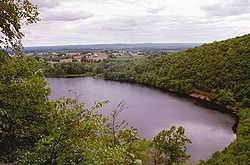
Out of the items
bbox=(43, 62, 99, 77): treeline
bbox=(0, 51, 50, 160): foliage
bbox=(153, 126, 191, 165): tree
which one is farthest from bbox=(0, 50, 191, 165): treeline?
bbox=(43, 62, 99, 77): treeline

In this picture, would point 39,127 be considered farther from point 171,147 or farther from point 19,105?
point 171,147

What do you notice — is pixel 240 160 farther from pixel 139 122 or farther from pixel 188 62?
pixel 188 62

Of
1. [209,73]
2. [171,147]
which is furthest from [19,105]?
[209,73]

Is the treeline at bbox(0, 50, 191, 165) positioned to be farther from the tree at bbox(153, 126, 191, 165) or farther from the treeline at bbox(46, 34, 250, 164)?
the treeline at bbox(46, 34, 250, 164)

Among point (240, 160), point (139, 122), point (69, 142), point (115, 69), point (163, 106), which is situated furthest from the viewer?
point (115, 69)

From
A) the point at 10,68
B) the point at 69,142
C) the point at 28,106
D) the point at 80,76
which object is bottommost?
the point at 80,76

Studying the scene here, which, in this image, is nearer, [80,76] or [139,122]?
[139,122]

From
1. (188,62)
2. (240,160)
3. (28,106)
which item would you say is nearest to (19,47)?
(28,106)
